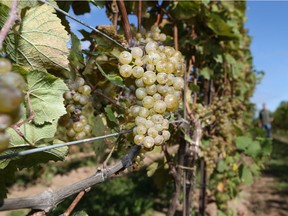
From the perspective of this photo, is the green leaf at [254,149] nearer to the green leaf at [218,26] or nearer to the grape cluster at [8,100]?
the green leaf at [218,26]

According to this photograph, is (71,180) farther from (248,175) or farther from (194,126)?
(194,126)

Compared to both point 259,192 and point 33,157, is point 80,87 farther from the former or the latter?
point 259,192

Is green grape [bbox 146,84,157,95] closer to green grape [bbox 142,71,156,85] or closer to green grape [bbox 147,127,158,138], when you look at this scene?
green grape [bbox 142,71,156,85]

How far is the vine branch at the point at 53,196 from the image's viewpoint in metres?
0.64

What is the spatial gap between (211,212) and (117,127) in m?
4.84

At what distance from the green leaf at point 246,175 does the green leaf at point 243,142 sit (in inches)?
13.7

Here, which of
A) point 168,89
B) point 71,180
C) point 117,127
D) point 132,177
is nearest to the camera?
point 168,89

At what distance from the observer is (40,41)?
965 mm

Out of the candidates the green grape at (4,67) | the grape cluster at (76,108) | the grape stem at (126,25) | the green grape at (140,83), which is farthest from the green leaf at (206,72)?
the green grape at (4,67)

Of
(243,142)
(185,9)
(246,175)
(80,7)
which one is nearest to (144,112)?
(80,7)

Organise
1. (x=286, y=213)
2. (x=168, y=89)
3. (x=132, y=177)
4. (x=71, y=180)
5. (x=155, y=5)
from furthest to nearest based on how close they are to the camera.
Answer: (x=71, y=180) → (x=132, y=177) → (x=286, y=213) → (x=155, y=5) → (x=168, y=89)

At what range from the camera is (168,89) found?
1.11m

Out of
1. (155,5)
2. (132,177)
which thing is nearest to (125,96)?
(155,5)

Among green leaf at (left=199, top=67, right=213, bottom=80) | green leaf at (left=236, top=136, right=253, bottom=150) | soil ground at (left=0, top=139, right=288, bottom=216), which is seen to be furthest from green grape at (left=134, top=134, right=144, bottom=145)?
soil ground at (left=0, top=139, right=288, bottom=216)
